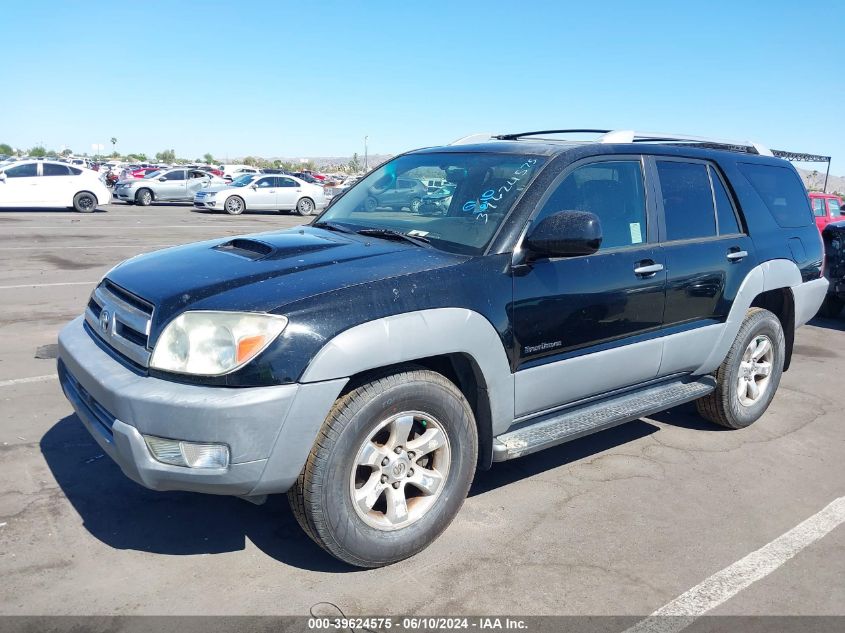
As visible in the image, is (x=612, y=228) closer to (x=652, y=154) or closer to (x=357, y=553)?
(x=652, y=154)

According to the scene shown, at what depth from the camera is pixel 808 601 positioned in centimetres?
312

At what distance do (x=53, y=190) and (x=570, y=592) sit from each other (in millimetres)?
23084

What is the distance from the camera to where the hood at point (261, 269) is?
300cm

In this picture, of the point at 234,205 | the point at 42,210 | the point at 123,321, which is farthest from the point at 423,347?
the point at 234,205

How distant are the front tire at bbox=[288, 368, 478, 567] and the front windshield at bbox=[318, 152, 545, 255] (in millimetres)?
842

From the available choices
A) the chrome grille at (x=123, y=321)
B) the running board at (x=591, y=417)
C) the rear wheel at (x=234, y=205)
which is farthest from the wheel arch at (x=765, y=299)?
the rear wheel at (x=234, y=205)

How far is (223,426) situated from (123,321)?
0.85 m

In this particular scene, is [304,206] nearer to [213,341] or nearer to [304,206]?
[304,206]

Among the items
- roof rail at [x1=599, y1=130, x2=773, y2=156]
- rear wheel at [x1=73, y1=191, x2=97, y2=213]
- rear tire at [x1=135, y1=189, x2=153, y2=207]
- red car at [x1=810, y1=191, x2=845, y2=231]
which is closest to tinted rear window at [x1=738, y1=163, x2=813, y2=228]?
roof rail at [x1=599, y1=130, x2=773, y2=156]

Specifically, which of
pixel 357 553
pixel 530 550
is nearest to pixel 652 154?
pixel 530 550

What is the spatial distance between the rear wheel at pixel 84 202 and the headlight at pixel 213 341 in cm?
2219

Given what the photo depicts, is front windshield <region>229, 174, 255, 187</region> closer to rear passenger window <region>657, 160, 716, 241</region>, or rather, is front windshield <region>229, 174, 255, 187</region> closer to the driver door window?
rear passenger window <region>657, 160, 716, 241</region>

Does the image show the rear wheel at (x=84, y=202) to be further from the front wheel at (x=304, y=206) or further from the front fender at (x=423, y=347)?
the front fender at (x=423, y=347)

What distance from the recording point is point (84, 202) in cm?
2277
